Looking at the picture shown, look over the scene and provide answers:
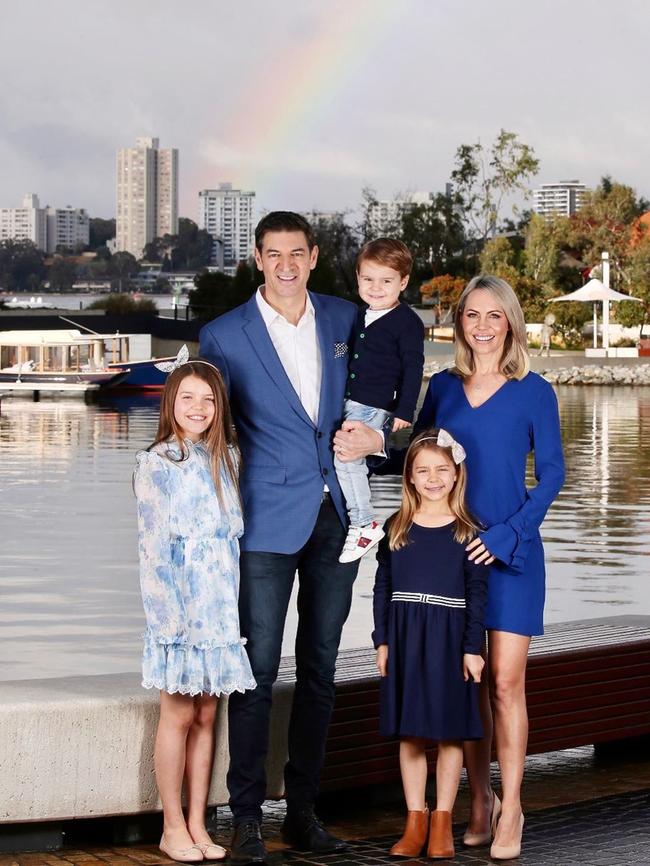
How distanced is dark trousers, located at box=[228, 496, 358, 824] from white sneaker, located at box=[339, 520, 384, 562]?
8cm

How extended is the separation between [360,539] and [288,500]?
26 cm

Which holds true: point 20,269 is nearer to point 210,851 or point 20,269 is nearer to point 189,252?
point 189,252

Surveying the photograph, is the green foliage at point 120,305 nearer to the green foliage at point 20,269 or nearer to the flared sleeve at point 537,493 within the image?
the flared sleeve at point 537,493

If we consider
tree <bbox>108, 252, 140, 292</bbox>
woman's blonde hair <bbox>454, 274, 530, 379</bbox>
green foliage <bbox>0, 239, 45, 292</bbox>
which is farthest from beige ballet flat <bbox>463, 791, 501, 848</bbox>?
green foliage <bbox>0, 239, 45, 292</bbox>

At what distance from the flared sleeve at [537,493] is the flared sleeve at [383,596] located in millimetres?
332

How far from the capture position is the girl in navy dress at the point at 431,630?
195 inches

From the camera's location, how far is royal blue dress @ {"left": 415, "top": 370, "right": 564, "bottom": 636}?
5.03m

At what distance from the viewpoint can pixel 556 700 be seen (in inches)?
244

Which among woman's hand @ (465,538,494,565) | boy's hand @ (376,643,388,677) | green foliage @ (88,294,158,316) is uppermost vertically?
green foliage @ (88,294,158,316)

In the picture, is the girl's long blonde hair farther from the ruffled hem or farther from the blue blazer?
the ruffled hem

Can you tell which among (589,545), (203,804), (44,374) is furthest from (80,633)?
(44,374)

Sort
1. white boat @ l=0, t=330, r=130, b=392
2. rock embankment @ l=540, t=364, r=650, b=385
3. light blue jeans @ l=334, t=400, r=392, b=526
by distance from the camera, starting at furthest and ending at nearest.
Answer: rock embankment @ l=540, t=364, r=650, b=385 < white boat @ l=0, t=330, r=130, b=392 < light blue jeans @ l=334, t=400, r=392, b=526

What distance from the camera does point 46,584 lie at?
12141 millimetres

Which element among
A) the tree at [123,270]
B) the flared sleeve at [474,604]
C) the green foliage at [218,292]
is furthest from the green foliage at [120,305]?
the tree at [123,270]
